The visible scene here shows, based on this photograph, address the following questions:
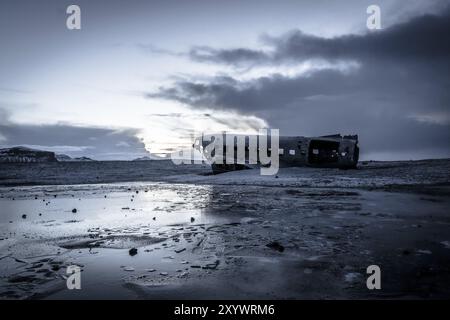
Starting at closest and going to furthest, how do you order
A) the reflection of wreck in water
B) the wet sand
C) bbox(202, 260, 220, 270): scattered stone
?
the wet sand, bbox(202, 260, 220, 270): scattered stone, the reflection of wreck in water

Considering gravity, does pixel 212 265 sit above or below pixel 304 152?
below

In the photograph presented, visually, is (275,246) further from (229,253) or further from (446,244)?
(446,244)

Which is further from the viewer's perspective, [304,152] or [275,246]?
[304,152]

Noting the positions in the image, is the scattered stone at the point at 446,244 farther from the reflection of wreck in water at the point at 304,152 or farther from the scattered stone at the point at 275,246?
the reflection of wreck in water at the point at 304,152

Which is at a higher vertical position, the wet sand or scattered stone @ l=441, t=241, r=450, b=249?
scattered stone @ l=441, t=241, r=450, b=249

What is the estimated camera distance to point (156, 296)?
3770mm

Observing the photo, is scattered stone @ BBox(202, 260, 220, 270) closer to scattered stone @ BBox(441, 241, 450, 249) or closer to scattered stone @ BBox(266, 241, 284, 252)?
scattered stone @ BBox(266, 241, 284, 252)

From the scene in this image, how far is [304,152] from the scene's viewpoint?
111 feet

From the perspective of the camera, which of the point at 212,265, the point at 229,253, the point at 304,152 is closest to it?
the point at 212,265

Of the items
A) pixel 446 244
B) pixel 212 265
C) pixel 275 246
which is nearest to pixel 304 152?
pixel 446 244

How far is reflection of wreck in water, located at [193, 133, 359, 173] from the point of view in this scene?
33562mm

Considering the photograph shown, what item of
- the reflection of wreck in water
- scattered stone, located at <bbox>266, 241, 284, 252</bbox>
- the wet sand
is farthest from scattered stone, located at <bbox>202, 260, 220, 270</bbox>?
the reflection of wreck in water
